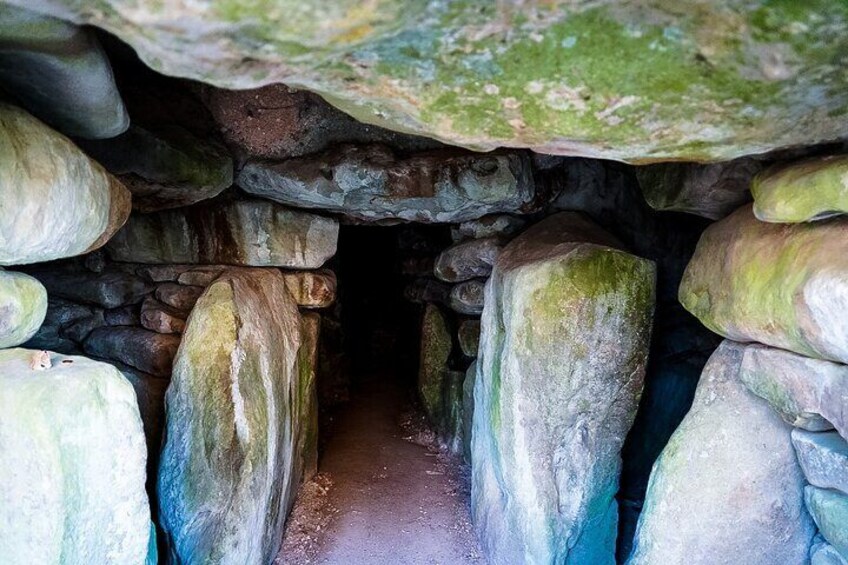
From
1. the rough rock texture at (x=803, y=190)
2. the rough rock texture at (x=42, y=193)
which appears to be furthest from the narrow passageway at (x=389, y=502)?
the rough rock texture at (x=803, y=190)

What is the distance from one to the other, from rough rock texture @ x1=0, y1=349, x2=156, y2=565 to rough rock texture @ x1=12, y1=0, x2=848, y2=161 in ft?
3.93

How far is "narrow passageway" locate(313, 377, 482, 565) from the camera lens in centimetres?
481

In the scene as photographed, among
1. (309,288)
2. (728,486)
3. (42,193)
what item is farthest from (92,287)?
(728,486)

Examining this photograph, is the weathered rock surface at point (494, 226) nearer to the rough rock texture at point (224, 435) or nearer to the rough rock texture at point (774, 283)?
the rough rock texture at point (224, 435)

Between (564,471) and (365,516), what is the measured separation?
2083 millimetres

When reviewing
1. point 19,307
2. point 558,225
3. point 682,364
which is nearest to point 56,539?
point 19,307

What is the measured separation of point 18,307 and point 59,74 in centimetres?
87

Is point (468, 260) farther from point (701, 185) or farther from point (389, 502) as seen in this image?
point (701, 185)

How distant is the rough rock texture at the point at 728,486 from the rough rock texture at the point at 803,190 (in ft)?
2.83

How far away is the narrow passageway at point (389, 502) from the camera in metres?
4.81

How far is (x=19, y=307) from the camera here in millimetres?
2373

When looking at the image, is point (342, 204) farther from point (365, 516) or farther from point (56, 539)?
point (56, 539)

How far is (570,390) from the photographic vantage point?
12.6 ft

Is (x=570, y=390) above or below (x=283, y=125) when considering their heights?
below
